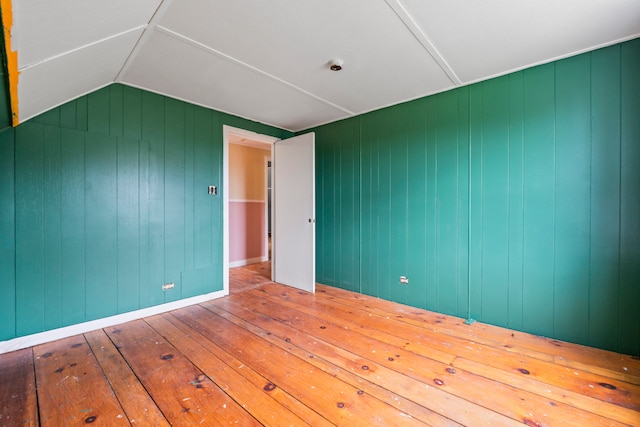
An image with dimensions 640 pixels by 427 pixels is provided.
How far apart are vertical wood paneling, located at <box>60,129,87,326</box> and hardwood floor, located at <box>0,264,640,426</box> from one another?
11.5 inches

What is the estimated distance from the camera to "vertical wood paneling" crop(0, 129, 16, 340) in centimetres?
205

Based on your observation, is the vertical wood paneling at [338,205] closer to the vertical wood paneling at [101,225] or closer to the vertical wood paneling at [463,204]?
the vertical wood paneling at [463,204]

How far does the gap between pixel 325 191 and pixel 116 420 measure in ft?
10.2

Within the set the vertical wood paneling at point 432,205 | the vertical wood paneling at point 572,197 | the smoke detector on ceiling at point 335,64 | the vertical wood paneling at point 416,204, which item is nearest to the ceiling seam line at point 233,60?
the smoke detector on ceiling at point 335,64

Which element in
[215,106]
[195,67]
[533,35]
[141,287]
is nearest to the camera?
[533,35]

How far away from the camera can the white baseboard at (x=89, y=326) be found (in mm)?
2098

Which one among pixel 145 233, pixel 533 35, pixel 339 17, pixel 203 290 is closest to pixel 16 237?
pixel 145 233

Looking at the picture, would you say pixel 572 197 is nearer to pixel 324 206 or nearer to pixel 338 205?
pixel 338 205

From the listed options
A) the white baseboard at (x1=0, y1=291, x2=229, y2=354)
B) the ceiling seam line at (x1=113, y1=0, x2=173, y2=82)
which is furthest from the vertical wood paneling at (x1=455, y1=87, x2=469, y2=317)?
the white baseboard at (x1=0, y1=291, x2=229, y2=354)

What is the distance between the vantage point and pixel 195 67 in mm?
2268

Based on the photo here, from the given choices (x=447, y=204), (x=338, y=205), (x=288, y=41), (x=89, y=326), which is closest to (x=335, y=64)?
(x=288, y=41)

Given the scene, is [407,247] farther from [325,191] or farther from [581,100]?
[581,100]

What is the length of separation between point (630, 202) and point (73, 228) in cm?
443

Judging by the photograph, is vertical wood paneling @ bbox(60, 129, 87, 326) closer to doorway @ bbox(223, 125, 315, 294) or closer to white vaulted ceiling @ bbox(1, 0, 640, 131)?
white vaulted ceiling @ bbox(1, 0, 640, 131)
